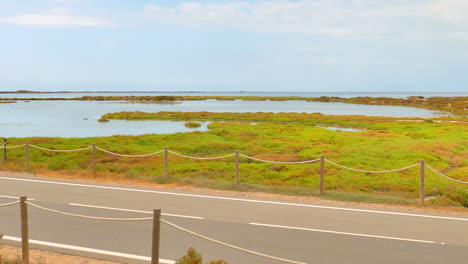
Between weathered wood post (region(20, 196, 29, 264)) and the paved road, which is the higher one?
weathered wood post (region(20, 196, 29, 264))

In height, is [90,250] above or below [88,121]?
above

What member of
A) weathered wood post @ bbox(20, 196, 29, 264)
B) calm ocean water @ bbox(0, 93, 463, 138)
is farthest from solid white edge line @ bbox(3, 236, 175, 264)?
calm ocean water @ bbox(0, 93, 463, 138)

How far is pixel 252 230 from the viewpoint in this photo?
32.4ft

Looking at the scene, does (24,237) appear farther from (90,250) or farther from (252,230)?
(252,230)

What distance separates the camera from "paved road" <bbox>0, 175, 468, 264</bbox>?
831 centimetres

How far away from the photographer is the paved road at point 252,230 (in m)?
8.31

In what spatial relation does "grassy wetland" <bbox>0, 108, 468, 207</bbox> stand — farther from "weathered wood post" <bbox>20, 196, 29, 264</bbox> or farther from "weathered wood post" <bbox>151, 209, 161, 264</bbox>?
"weathered wood post" <bbox>20, 196, 29, 264</bbox>

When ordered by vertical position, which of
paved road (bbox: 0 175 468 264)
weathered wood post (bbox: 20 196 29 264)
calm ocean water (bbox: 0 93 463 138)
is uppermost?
weathered wood post (bbox: 20 196 29 264)

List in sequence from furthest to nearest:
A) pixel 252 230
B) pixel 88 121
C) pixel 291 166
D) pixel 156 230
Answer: pixel 88 121 → pixel 291 166 → pixel 252 230 → pixel 156 230

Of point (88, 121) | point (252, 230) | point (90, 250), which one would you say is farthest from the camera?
point (88, 121)

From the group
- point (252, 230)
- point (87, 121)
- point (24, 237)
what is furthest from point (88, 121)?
point (24, 237)

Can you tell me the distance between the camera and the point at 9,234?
950 centimetres

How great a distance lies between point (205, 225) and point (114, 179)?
835 cm

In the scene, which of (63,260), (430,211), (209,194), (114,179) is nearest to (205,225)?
(63,260)
